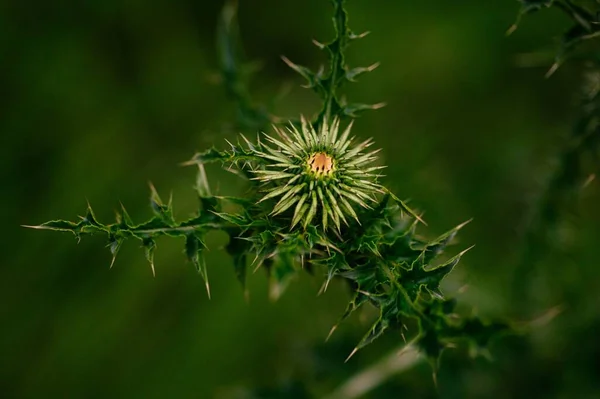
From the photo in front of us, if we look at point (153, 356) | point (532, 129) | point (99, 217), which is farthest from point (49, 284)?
point (532, 129)

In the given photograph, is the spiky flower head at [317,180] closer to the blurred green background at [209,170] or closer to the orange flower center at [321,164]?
the orange flower center at [321,164]

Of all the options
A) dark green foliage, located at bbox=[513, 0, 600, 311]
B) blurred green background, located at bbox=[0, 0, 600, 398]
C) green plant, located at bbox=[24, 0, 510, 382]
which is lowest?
green plant, located at bbox=[24, 0, 510, 382]

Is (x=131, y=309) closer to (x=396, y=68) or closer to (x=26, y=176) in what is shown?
(x=26, y=176)

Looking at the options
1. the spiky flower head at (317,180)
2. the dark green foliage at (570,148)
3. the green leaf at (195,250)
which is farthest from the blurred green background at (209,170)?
the green leaf at (195,250)

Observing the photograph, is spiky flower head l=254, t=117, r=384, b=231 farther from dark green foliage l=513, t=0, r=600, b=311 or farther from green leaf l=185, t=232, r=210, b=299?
dark green foliage l=513, t=0, r=600, b=311

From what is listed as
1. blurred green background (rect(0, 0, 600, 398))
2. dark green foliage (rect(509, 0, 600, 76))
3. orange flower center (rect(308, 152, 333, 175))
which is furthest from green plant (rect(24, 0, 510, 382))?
blurred green background (rect(0, 0, 600, 398))
